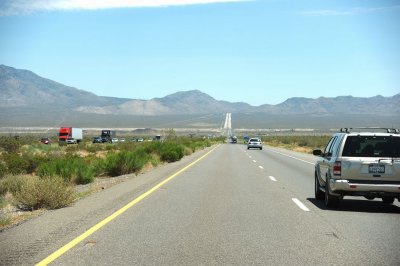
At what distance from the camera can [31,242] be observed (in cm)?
864

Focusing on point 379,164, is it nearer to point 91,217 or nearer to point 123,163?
point 91,217

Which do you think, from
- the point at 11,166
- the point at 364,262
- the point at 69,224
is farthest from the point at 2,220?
the point at 11,166

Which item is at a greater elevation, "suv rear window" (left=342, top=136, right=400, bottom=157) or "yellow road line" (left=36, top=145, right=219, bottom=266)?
"suv rear window" (left=342, top=136, right=400, bottom=157)

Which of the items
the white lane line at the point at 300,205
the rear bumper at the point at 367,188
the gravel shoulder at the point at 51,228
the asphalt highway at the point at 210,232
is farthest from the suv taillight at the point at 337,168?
the gravel shoulder at the point at 51,228

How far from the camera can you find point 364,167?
12.2 m

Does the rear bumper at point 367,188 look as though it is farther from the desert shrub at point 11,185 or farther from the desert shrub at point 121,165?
the desert shrub at point 121,165

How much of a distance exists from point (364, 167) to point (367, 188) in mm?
466

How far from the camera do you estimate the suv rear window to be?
12.5 meters

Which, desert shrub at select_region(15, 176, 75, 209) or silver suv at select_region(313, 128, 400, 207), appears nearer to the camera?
silver suv at select_region(313, 128, 400, 207)

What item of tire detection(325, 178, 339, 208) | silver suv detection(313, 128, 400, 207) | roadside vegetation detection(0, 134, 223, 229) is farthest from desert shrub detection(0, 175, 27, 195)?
silver suv detection(313, 128, 400, 207)

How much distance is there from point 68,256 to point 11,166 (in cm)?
2085

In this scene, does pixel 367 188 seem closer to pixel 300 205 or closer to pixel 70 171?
pixel 300 205

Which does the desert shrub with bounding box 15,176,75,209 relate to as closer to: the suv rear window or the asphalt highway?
the asphalt highway

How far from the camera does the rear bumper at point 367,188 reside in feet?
39.7
